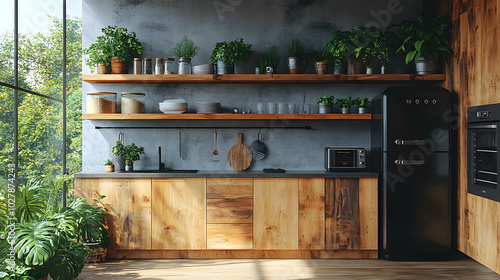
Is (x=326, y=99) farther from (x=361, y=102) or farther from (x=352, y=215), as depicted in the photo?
(x=352, y=215)

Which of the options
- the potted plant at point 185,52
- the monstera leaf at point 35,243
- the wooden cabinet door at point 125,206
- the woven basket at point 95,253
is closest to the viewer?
the monstera leaf at point 35,243

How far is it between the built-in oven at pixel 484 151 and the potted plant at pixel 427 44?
2.33 feet

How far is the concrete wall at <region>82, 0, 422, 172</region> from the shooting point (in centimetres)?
402

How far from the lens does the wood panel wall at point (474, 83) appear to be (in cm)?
292

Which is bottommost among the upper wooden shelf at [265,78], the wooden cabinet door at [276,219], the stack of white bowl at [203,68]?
the wooden cabinet door at [276,219]

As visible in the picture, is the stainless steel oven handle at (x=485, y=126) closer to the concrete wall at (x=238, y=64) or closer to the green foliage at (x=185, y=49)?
the concrete wall at (x=238, y=64)

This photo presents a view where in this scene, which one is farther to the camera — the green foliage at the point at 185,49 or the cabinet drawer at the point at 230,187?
the green foliage at the point at 185,49

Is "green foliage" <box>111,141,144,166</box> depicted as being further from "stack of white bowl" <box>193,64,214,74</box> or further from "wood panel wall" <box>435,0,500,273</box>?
"wood panel wall" <box>435,0,500,273</box>

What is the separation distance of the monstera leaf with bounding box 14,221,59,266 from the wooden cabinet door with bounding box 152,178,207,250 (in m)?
1.11

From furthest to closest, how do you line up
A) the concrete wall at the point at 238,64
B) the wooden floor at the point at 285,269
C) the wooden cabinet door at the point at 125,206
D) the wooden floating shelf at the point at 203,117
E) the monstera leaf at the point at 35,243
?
the concrete wall at the point at 238,64 < the wooden floating shelf at the point at 203,117 < the wooden cabinet door at the point at 125,206 < the wooden floor at the point at 285,269 < the monstera leaf at the point at 35,243

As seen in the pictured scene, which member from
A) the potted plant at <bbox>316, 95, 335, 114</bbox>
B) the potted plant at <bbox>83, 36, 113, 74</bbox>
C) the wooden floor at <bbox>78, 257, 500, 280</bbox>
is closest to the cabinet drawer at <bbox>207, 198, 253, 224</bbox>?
the wooden floor at <bbox>78, 257, 500, 280</bbox>

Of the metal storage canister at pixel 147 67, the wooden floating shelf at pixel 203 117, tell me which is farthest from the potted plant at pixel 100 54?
the wooden floating shelf at pixel 203 117

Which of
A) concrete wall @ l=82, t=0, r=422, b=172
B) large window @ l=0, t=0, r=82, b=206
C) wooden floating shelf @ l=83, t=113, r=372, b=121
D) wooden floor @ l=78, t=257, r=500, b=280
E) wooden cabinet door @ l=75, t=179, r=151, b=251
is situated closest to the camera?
wooden floor @ l=78, t=257, r=500, b=280

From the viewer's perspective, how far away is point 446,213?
11.3 ft
